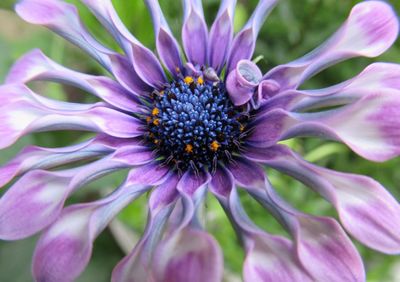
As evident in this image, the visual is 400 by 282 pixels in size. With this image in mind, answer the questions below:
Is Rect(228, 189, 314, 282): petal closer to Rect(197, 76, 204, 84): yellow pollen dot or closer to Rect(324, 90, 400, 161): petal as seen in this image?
Rect(324, 90, 400, 161): petal

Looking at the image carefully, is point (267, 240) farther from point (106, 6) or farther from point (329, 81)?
point (329, 81)

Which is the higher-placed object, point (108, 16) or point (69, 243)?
point (108, 16)

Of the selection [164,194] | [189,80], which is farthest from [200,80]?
[164,194]

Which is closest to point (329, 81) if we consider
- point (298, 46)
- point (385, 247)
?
point (298, 46)

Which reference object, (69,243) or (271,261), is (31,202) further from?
(271,261)

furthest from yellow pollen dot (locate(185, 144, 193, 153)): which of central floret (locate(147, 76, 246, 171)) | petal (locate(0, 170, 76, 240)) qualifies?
petal (locate(0, 170, 76, 240))

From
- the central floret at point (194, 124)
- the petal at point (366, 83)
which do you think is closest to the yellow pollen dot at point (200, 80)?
the central floret at point (194, 124)
